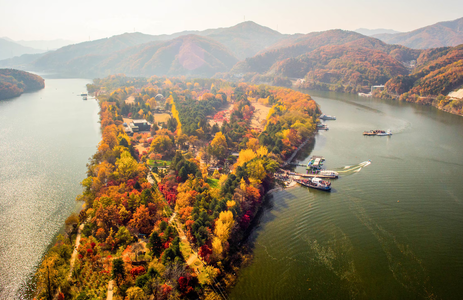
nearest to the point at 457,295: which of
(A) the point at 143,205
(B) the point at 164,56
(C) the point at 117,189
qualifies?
(A) the point at 143,205

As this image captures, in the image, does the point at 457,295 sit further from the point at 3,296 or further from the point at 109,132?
the point at 109,132

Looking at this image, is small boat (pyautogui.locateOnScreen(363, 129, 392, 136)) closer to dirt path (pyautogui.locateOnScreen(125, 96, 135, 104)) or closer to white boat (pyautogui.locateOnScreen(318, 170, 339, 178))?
white boat (pyautogui.locateOnScreen(318, 170, 339, 178))

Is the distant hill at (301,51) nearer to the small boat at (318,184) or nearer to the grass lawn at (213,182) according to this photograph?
the small boat at (318,184)

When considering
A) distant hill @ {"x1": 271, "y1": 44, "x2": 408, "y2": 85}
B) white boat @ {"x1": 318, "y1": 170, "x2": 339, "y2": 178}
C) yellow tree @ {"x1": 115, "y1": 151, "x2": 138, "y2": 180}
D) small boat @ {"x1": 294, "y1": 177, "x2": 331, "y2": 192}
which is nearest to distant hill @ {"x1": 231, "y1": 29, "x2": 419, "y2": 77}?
distant hill @ {"x1": 271, "y1": 44, "x2": 408, "y2": 85}

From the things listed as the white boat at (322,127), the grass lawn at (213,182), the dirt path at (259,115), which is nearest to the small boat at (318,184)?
the grass lawn at (213,182)

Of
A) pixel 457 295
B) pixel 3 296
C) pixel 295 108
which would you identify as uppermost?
pixel 295 108
